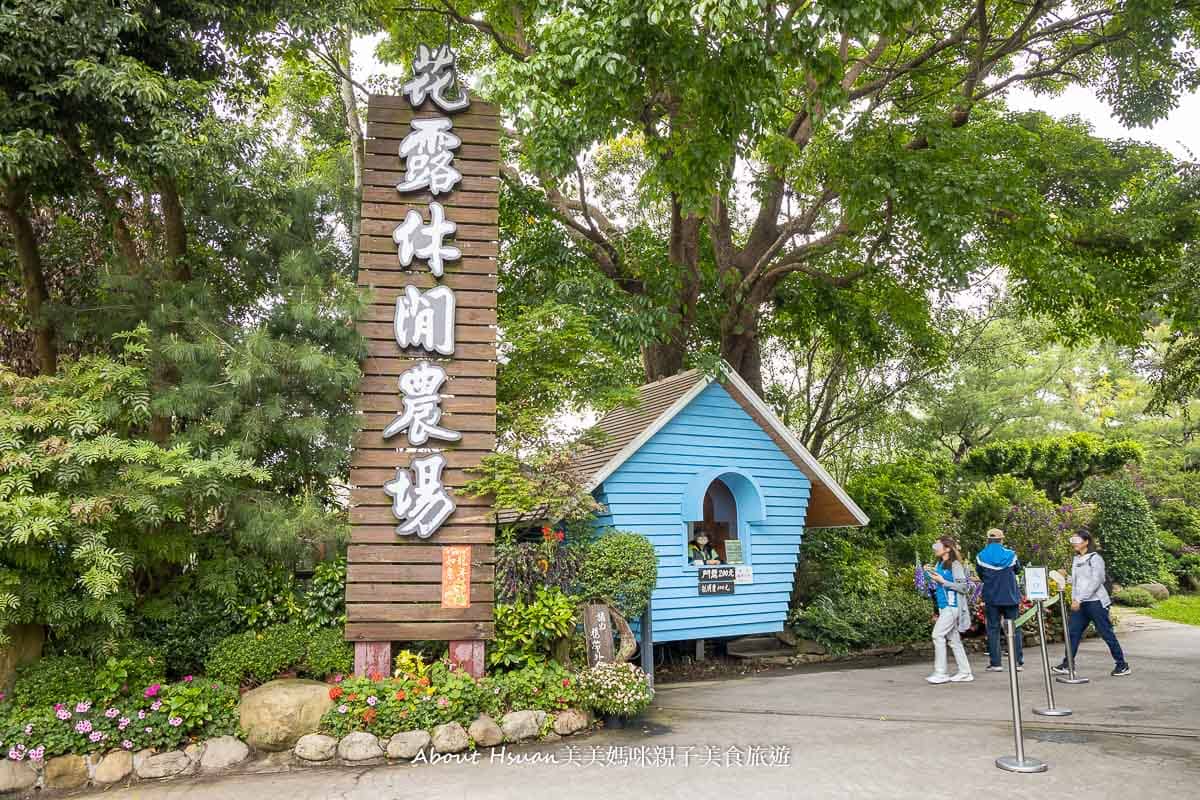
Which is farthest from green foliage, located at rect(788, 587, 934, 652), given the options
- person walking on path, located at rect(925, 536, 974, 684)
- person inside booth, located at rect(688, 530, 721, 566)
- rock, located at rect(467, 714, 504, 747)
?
rock, located at rect(467, 714, 504, 747)

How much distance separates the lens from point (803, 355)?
23672mm

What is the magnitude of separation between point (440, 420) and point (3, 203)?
4.90 m

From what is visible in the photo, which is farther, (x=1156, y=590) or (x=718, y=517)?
(x=1156, y=590)

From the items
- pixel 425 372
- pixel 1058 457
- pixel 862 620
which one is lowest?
Result: pixel 862 620

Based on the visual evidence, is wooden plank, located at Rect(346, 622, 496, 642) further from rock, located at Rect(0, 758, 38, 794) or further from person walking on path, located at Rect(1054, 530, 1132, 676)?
person walking on path, located at Rect(1054, 530, 1132, 676)

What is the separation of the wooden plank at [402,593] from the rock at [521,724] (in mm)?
1231

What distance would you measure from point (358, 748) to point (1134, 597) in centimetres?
1831

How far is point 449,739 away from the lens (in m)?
7.38

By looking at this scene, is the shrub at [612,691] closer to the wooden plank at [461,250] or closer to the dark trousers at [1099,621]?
the wooden plank at [461,250]

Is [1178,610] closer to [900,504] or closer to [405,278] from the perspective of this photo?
[900,504]

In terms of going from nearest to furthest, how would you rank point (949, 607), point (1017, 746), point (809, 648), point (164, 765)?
point (1017, 746) < point (164, 765) < point (949, 607) < point (809, 648)

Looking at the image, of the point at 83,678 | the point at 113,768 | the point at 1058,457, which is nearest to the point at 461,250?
the point at 83,678

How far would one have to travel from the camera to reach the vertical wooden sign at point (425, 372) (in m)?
8.29

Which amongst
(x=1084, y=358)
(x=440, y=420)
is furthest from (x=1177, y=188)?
(x=1084, y=358)
